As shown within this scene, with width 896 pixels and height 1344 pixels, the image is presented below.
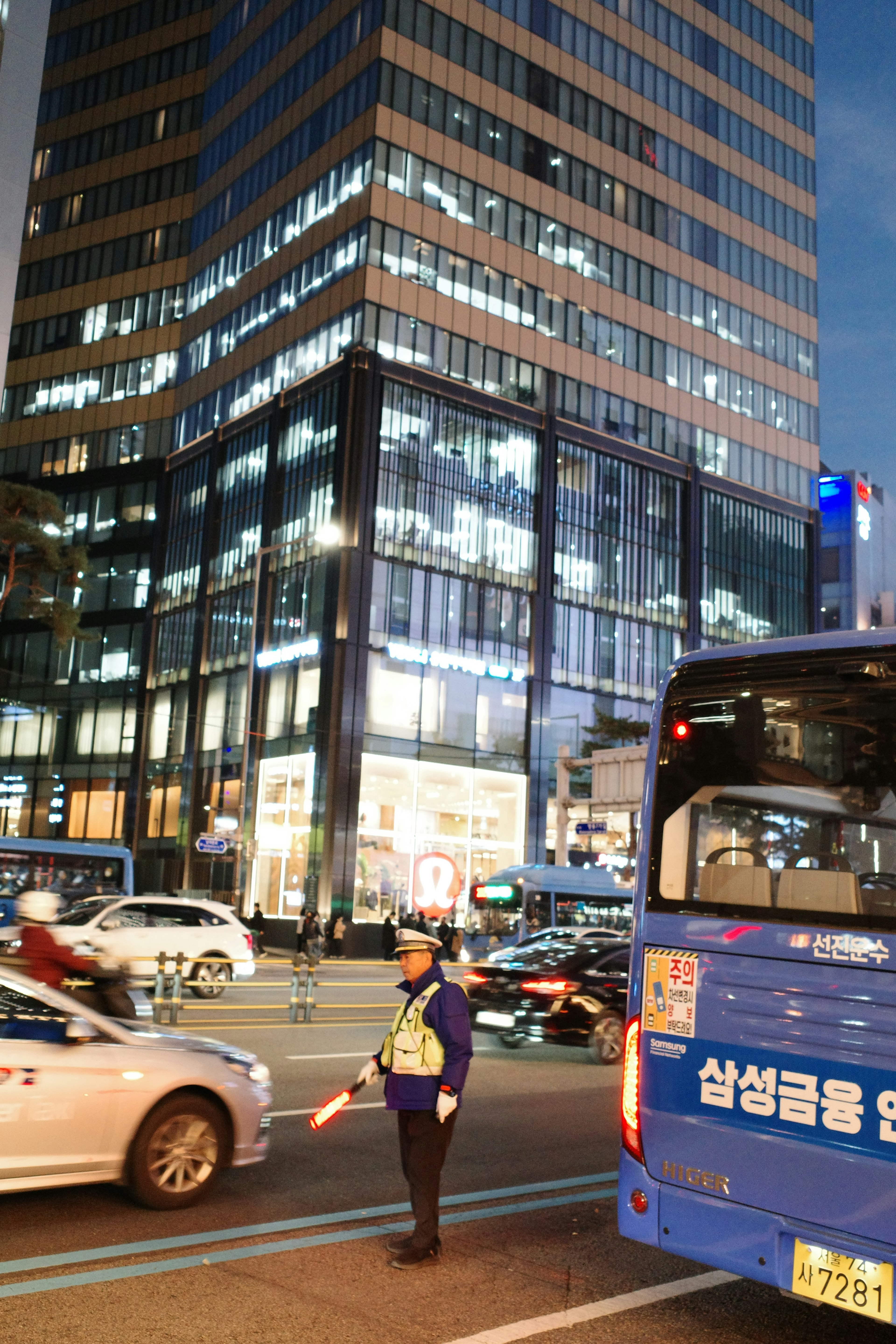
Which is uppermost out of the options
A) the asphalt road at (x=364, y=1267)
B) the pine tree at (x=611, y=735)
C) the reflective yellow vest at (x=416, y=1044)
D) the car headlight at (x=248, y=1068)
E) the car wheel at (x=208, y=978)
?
the pine tree at (x=611, y=735)

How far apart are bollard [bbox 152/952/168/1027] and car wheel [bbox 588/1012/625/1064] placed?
5.51 meters

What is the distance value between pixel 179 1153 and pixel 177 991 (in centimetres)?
926

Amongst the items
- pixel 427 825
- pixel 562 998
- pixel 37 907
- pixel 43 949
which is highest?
pixel 427 825

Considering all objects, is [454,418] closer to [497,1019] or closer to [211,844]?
[211,844]

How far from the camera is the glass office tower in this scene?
141ft

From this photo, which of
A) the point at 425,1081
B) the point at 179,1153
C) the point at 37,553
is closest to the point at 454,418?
the point at 37,553

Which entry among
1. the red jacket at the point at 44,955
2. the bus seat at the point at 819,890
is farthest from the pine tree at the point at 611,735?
the bus seat at the point at 819,890

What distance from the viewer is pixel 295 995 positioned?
17.4m

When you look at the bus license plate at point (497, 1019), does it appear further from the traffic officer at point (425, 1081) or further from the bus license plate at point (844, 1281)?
the bus license plate at point (844, 1281)

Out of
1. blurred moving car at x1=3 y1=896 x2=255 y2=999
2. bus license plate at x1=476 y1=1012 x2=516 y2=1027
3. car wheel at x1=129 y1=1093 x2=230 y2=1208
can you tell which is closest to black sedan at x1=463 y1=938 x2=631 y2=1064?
bus license plate at x1=476 y1=1012 x2=516 y2=1027

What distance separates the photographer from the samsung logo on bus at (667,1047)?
200 inches

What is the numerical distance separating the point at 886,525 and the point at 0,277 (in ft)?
269

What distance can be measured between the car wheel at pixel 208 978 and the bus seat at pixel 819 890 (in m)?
16.9

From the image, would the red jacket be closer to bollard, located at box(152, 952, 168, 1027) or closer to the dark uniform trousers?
the dark uniform trousers
